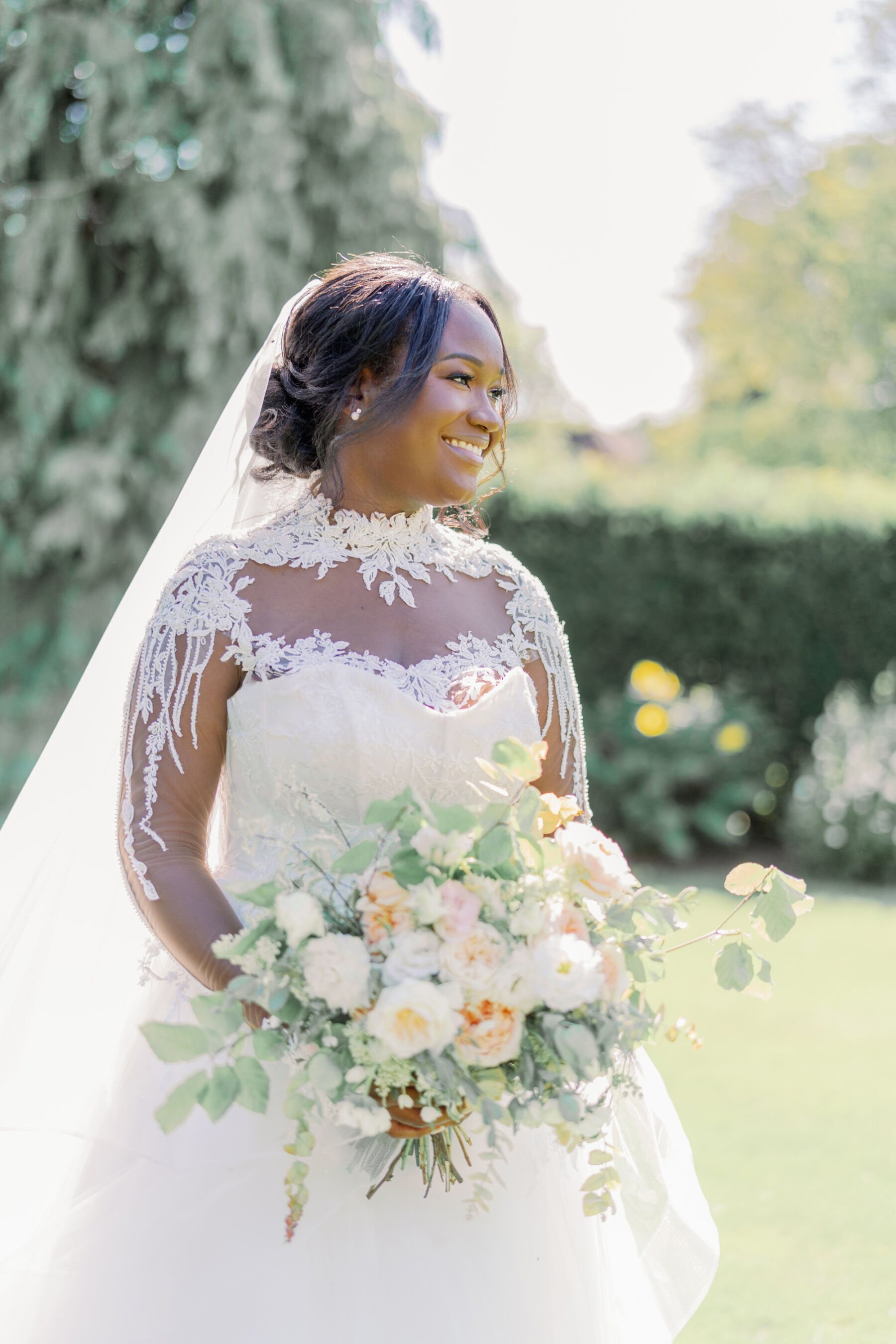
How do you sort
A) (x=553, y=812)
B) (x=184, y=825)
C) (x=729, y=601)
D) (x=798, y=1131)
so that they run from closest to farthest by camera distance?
(x=553, y=812), (x=184, y=825), (x=798, y=1131), (x=729, y=601)

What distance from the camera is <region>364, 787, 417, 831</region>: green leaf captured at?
173cm

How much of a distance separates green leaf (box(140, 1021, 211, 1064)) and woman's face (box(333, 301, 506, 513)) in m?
1.15

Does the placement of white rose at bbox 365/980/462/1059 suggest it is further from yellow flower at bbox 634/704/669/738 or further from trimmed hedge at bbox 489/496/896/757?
trimmed hedge at bbox 489/496/896/757

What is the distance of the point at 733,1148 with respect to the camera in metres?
5.08

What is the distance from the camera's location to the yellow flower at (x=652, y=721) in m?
10.2

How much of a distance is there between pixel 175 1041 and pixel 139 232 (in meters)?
7.86

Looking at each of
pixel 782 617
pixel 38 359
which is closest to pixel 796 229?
pixel 782 617

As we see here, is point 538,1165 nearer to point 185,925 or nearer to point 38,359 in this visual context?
point 185,925

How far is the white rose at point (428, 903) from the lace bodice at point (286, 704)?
619 mm

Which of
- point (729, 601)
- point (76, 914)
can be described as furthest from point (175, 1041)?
point (729, 601)

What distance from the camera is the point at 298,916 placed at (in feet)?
5.42

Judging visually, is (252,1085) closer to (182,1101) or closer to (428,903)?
(182,1101)

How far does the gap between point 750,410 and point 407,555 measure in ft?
92.6

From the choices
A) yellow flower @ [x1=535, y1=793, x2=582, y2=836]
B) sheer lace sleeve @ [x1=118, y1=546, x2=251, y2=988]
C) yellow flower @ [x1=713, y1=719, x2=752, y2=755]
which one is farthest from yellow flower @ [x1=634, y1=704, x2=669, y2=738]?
yellow flower @ [x1=535, y1=793, x2=582, y2=836]
